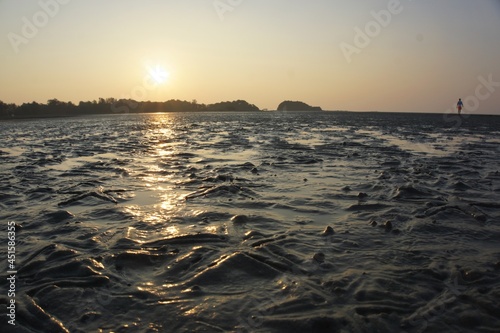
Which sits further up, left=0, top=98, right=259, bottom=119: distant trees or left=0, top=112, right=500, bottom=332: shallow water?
left=0, top=98, right=259, bottom=119: distant trees

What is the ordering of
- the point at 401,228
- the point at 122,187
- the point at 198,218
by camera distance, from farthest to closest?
the point at 122,187
the point at 198,218
the point at 401,228

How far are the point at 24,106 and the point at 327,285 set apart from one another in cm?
13762

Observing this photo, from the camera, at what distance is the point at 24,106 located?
11531 centimetres

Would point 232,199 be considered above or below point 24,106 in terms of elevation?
below

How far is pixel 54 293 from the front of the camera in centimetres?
388

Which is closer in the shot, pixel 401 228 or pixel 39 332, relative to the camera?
pixel 39 332

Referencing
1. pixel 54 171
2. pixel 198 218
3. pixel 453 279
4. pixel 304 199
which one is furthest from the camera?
pixel 54 171

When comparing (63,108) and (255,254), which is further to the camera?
(63,108)

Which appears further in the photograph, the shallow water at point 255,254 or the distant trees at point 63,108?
the distant trees at point 63,108

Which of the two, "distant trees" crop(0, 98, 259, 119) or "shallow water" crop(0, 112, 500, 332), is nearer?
"shallow water" crop(0, 112, 500, 332)

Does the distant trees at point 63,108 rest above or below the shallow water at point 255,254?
above

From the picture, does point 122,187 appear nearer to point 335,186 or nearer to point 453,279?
point 335,186

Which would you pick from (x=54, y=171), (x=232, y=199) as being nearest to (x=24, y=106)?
(x=54, y=171)

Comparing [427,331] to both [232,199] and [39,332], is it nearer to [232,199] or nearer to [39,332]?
[39,332]
